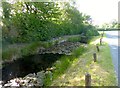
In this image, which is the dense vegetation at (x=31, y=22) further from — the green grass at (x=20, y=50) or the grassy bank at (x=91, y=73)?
the grassy bank at (x=91, y=73)

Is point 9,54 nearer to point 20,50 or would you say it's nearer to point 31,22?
point 20,50

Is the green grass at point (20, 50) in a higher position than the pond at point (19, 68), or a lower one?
higher

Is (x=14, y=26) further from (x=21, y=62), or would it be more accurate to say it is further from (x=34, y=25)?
(x=21, y=62)

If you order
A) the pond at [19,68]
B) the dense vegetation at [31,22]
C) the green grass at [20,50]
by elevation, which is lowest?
the pond at [19,68]

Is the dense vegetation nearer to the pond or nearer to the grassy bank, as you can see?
the pond

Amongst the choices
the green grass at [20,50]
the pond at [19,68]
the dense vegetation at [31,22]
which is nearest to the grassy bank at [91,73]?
the pond at [19,68]

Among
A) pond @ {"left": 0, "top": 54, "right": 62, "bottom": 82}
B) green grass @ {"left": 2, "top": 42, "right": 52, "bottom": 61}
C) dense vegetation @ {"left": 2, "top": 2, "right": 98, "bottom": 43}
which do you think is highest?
dense vegetation @ {"left": 2, "top": 2, "right": 98, "bottom": 43}

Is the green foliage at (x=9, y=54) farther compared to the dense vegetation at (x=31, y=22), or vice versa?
the dense vegetation at (x=31, y=22)

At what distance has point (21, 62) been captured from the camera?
63.6ft

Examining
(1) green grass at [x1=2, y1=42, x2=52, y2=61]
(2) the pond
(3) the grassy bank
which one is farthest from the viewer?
(1) green grass at [x1=2, y1=42, x2=52, y2=61]

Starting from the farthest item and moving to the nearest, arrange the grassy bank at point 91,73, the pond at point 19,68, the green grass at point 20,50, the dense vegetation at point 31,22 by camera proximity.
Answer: the dense vegetation at point 31,22 < the green grass at point 20,50 < the pond at point 19,68 < the grassy bank at point 91,73

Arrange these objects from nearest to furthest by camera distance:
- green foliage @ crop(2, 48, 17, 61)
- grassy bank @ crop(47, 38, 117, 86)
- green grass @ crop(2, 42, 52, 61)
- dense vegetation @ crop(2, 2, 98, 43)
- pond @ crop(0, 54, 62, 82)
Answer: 1. grassy bank @ crop(47, 38, 117, 86)
2. pond @ crop(0, 54, 62, 82)
3. green foliage @ crop(2, 48, 17, 61)
4. green grass @ crop(2, 42, 52, 61)
5. dense vegetation @ crop(2, 2, 98, 43)

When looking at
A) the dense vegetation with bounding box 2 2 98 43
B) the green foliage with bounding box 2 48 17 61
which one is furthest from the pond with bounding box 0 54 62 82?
the dense vegetation with bounding box 2 2 98 43

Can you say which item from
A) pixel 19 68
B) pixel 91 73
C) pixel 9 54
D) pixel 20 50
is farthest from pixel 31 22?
pixel 91 73
